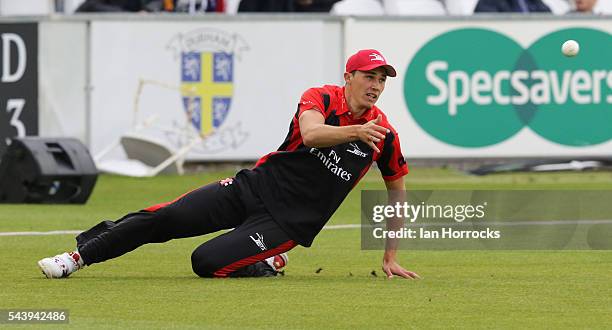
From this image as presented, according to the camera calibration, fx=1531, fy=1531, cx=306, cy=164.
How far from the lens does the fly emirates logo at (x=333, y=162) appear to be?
9781 mm

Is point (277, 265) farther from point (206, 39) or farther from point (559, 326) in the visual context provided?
point (206, 39)

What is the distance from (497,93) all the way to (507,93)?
0.13 meters

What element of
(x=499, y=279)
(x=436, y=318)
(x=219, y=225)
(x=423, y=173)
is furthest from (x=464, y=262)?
(x=423, y=173)

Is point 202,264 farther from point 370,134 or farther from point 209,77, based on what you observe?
point 209,77

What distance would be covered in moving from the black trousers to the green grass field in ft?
0.49

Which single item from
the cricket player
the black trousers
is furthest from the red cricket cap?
the black trousers

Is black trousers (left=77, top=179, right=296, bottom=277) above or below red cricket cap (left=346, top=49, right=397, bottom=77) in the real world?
below

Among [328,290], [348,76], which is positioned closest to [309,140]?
[348,76]

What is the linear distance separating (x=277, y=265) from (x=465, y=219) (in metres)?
2.04

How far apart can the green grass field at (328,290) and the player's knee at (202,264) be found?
0.35 ft

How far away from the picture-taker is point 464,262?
11.4 meters

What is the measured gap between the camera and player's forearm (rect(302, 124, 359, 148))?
9.09 m

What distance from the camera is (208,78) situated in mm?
19828

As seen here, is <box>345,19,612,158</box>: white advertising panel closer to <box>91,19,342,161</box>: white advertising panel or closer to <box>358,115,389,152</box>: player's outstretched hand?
<box>91,19,342,161</box>: white advertising panel
